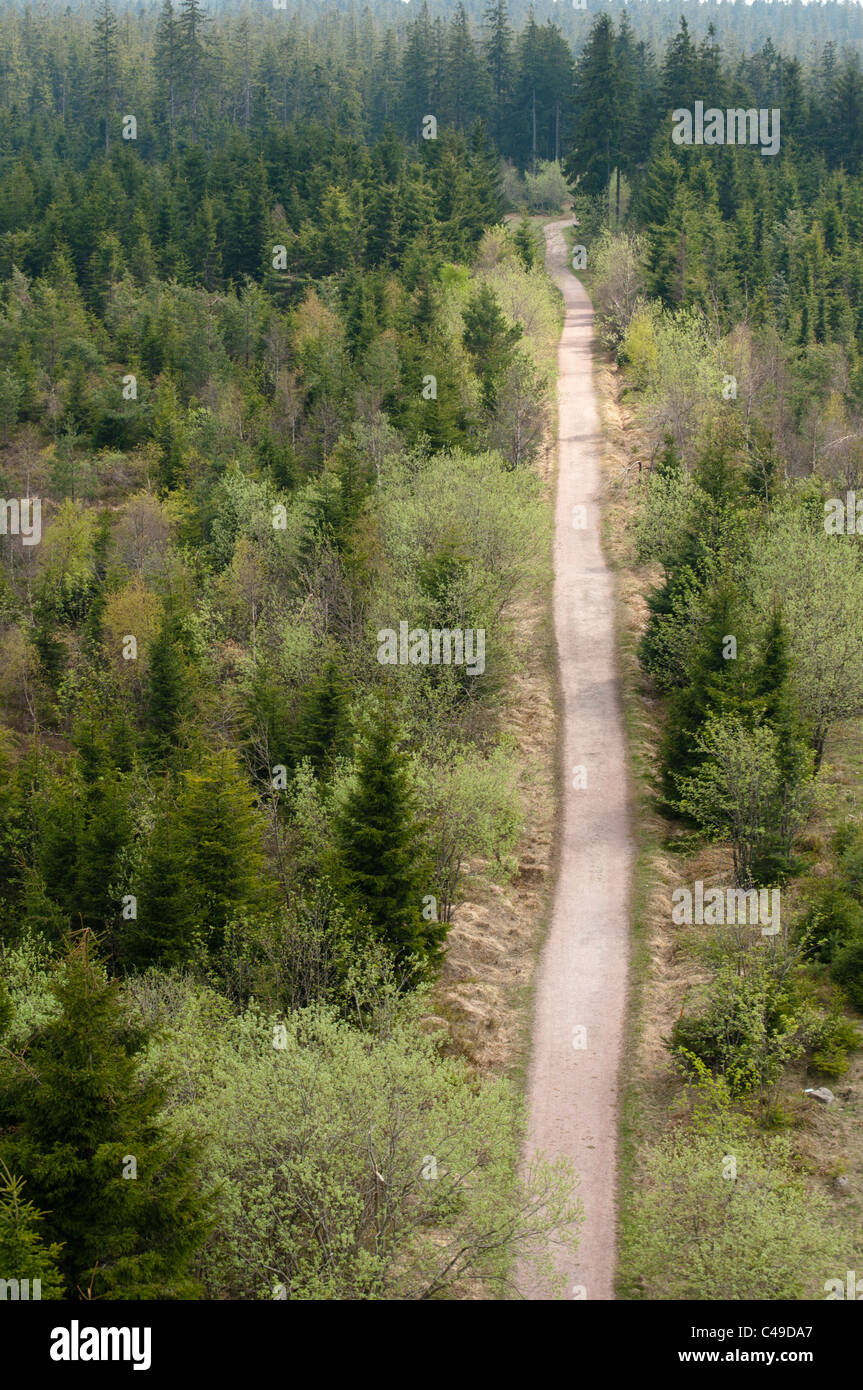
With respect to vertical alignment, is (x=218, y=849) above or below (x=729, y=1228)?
above

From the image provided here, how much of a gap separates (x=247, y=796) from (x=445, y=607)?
12.5m

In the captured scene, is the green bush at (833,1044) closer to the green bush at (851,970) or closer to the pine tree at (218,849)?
the green bush at (851,970)

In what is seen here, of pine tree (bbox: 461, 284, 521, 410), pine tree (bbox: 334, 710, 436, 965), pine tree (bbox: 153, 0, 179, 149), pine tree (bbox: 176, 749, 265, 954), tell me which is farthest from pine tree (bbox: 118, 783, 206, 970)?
pine tree (bbox: 153, 0, 179, 149)

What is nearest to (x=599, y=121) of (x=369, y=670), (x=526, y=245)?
(x=526, y=245)

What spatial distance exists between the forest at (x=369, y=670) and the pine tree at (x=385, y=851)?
108mm

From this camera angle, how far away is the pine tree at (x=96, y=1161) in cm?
2148

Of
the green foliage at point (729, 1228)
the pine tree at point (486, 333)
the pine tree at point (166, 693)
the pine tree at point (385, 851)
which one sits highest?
the pine tree at point (486, 333)

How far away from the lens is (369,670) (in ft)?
158

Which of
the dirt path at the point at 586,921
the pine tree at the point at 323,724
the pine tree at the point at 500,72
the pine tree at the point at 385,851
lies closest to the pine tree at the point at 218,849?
the pine tree at the point at 385,851

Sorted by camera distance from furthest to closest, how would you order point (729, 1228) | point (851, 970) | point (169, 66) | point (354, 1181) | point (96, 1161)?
point (169, 66) < point (851, 970) < point (354, 1181) < point (729, 1228) < point (96, 1161)

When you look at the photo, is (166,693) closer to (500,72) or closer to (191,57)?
(191,57)

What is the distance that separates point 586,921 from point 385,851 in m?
8.11

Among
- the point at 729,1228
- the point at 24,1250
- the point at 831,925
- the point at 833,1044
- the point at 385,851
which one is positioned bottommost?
the point at 729,1228
